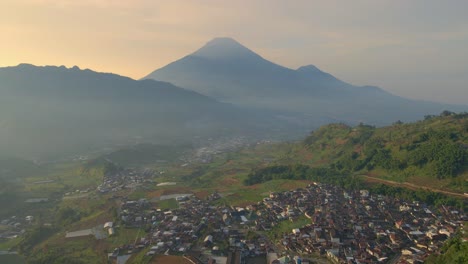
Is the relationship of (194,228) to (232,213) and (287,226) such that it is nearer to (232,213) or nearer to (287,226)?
(232,213)

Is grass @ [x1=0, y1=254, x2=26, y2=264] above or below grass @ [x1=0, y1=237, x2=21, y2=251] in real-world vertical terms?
above

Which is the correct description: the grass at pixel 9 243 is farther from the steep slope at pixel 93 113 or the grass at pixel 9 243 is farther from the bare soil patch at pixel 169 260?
the steep slope at pixel 93 113

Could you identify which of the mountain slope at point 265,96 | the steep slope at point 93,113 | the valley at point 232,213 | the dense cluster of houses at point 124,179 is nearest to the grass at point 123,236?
the valley at point 232,213

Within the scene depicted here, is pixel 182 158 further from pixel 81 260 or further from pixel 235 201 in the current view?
pixel 81 260

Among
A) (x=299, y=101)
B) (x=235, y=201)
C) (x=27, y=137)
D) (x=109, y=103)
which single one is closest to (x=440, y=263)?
(x=235, y=201)

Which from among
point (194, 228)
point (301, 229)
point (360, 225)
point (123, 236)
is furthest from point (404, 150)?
point (123, 236)

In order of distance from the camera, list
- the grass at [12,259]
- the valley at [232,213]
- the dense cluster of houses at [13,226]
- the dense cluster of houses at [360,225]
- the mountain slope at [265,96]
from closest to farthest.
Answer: the dense cluster of houses at [360,225], the valley at [232,213], the grass at [12,259], the dense cluster of houses at [13,226], the mountain slope at [265,96]

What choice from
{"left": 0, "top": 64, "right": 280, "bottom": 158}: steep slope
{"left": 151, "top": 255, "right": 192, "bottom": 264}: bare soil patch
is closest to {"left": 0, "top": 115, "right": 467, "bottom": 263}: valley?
{"left": 151, "top": 255, "right": 192, "bottom": 264}: bare soil patch

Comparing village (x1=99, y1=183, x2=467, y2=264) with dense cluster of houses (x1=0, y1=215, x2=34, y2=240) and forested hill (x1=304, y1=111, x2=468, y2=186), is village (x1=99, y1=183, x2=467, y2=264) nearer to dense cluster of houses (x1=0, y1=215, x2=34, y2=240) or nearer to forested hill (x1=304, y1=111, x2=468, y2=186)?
forested hill (x1=304, y1=111, x2=468, y2=186)
